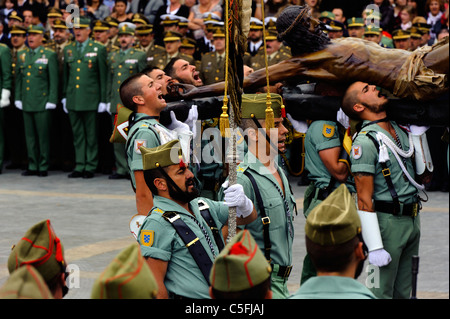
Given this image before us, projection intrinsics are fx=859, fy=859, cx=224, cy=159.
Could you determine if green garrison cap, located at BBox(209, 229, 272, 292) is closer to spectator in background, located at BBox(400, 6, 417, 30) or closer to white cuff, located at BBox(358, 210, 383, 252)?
white cuff, located at BBox(358, 210, 383, 252)

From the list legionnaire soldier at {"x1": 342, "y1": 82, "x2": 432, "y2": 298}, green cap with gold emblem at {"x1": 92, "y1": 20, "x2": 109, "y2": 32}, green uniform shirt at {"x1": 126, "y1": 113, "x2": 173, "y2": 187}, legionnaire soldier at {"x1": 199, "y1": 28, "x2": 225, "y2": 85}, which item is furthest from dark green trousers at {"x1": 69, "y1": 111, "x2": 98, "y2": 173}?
legionnaire soldier at {"x1": 342, "y1": 82, "x2": 432, "y2": 298}

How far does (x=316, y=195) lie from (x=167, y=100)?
1398 millimetres

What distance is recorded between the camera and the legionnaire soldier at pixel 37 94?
14.1m

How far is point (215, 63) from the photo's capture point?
506 inches

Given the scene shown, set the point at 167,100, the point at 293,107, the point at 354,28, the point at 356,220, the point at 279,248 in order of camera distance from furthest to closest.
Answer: the point at 354,28
the point at 167,100
the point at 293,107
the point at 279,248
the point at 356,220

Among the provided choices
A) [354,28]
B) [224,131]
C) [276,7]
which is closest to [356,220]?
[224,131]

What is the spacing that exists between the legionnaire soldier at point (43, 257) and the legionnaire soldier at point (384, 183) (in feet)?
9.36

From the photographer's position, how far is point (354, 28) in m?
13.0

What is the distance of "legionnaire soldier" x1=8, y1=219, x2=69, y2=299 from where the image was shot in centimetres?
348

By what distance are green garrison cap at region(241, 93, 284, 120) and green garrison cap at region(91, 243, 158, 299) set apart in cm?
249

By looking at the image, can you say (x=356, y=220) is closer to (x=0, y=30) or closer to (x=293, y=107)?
(x=293, y=107)

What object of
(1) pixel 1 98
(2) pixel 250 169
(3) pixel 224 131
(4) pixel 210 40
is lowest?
(1) pixel 1 98

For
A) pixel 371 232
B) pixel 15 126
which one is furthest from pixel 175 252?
pixel 15 126

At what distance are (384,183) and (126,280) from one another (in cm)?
341
